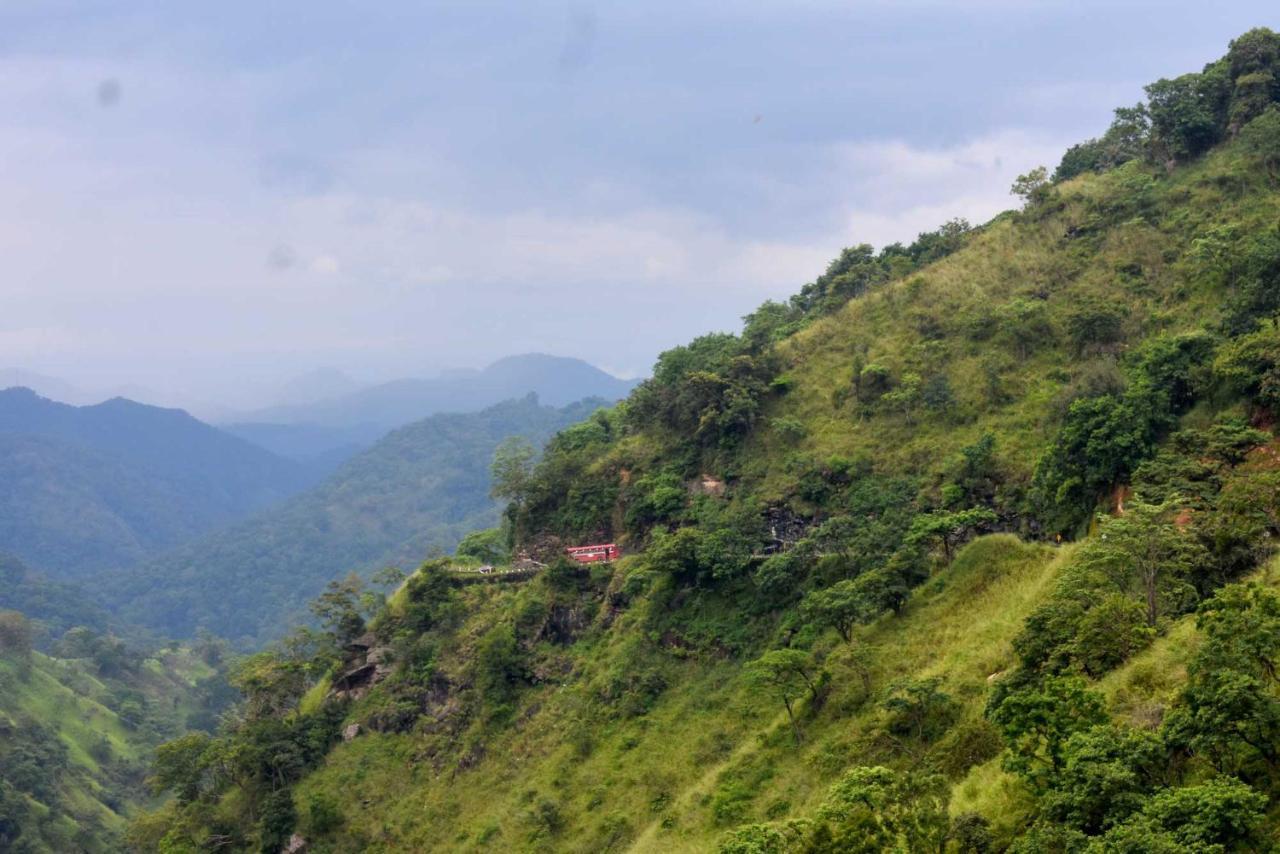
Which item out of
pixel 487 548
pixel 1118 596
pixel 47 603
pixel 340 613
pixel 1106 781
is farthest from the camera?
pixel 47 603

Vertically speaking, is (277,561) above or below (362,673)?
below

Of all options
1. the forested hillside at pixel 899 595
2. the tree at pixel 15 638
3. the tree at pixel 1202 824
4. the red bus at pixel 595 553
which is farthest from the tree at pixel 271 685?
the tree at pixel 15 638

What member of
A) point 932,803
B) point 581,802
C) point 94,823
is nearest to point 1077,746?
point 932,803

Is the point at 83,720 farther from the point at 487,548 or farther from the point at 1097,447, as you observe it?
the point at 1097,447

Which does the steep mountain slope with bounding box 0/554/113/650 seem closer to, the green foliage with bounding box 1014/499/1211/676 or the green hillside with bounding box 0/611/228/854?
the green hillside with bounding box 0/611/228/854

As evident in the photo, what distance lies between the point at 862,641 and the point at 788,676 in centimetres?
256

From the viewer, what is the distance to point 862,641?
1073 inches

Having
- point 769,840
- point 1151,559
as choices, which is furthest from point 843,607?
point 769,840

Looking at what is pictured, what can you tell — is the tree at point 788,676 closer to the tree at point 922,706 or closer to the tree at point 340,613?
the tree at point 922,706

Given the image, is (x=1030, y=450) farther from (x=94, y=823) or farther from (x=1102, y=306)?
(x=94, y=823)

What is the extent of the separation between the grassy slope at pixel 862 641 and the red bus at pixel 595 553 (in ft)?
12.6

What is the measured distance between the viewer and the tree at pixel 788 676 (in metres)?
25.4

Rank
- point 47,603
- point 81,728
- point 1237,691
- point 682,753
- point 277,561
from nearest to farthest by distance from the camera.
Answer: point 1237,691, point 682,753, point 81,728, point 47,603, point 277,561

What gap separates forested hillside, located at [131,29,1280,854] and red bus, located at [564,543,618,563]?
2.47 ft
